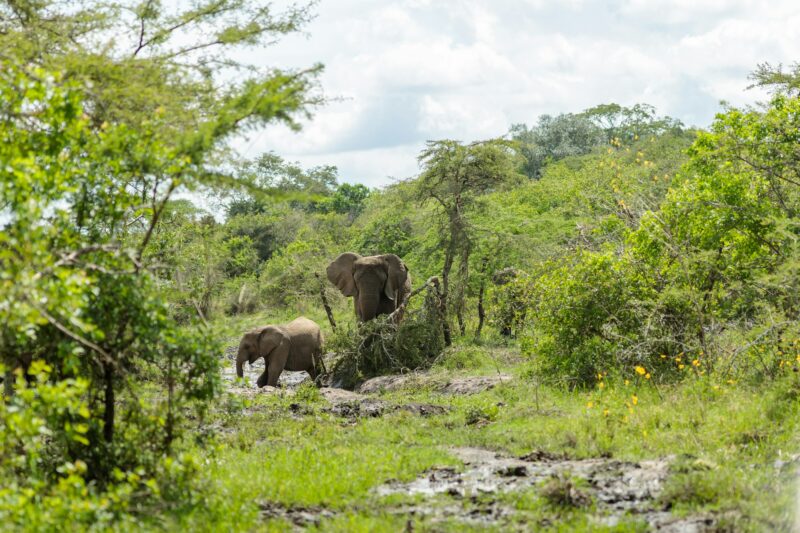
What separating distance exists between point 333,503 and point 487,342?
14212mm

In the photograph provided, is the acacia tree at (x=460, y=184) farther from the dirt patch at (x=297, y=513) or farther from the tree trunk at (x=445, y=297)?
the dirt patch at (x=297, y=513)

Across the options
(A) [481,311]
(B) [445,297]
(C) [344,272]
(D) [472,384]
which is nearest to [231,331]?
(D) [472,384]

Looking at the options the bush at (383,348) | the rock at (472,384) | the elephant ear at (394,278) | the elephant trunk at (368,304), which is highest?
the elephant ear at (394,278)

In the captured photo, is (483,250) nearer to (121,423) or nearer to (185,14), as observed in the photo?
(185,14)

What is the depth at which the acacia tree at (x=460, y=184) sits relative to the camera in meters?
23.0

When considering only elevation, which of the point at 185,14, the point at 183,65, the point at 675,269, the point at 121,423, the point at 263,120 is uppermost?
the point at 185,14

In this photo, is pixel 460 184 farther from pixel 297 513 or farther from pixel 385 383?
pixel 297 513

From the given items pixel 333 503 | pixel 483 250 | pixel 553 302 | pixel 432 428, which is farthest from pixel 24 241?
pixel 483 250

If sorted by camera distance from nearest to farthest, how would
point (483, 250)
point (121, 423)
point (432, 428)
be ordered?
1. point (121, 423)
2. point (432, 428)
3. point (483, 250)

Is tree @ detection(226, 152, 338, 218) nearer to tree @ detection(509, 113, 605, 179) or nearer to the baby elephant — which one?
Result: the baby elephant

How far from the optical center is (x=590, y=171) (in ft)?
120

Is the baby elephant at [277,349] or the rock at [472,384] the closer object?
the rock at [472,384]

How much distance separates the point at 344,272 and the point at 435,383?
655 cm

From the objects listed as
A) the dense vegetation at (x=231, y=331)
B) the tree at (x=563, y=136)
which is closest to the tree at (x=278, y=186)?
the dense vegetation at (x=231, y=331)
